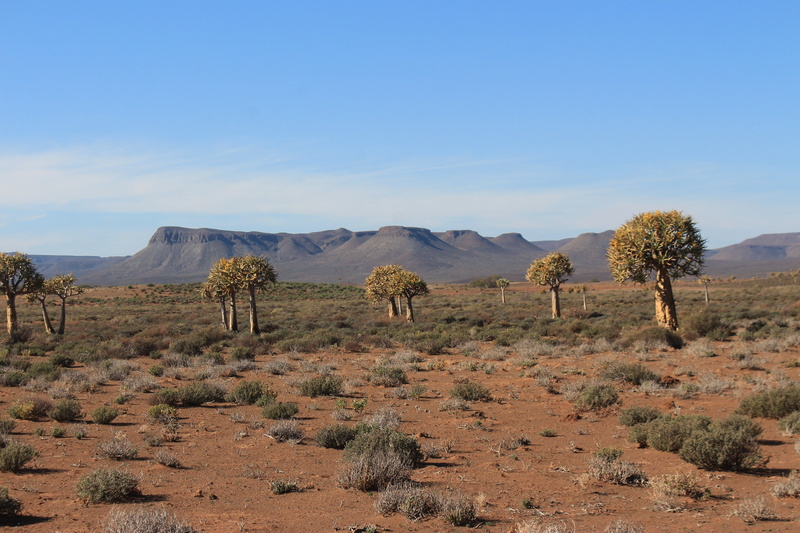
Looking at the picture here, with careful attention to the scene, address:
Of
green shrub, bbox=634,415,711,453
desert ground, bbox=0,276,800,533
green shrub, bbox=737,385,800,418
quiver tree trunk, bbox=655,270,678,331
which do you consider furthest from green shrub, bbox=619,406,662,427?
quiver tree trunk, bbox=655,270,678,331

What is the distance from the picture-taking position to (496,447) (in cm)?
1066

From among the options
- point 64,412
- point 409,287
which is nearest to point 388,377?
point 64,412

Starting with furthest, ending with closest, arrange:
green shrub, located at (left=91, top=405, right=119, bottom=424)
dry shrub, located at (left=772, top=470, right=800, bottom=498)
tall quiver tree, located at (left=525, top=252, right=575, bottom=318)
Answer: tall quiver tree, located at (left=525, top=252, right=575, bottom=318)
green shrub, located at (left=91, top=405, right=119, bottom=424)
dry shrub, located at (left=772, top=470, right=800, bottom=498)

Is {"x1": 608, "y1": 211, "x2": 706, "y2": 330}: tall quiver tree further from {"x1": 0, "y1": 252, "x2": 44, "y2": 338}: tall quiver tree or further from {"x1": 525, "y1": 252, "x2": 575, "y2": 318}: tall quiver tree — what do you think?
{"x1": 0, "y1": 252, "x2": 44, "y2": 338}: tall quiver tree

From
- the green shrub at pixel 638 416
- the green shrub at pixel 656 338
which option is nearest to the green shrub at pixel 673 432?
the green shrub at pixel 638 416

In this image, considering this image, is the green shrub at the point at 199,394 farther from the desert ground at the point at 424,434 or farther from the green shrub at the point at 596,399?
the green shrub at the point at 596,399

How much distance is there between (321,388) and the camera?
1562 cm

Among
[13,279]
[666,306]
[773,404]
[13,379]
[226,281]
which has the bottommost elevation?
[773,404]

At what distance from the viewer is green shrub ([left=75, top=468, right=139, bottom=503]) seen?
7.52 meters

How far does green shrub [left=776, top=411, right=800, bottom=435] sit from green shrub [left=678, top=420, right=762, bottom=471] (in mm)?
2353

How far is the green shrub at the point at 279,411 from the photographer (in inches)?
505

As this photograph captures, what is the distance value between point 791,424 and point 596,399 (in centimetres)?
375

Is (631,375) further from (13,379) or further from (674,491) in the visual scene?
(13,379)

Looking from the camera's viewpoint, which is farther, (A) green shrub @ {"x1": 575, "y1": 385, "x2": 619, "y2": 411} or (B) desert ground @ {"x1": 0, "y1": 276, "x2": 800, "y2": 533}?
→ (A) green shrub @ {"x1": 575, "y1": 385, "x2": 619, "y2": 411}
